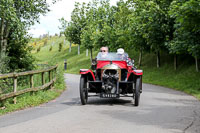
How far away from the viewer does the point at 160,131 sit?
6703 mm

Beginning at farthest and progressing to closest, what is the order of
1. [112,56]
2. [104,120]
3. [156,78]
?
[156,78], [112,56], [104,120]

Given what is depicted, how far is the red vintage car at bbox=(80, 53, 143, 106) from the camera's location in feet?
35.4

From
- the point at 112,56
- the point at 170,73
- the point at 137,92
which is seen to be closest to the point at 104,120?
the point at 137,92

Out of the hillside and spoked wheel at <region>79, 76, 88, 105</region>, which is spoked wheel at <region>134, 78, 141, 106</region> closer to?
spoked wheel at <region>79, 76, 88, 105</region>

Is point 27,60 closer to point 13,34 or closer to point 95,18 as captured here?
point 13,34

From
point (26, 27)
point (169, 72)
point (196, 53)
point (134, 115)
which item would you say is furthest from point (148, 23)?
point (134, 115)

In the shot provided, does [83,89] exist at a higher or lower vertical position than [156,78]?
higher

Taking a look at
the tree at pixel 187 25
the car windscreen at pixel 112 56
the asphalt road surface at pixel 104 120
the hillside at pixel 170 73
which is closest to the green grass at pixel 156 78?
the hillside at pixel 170 73

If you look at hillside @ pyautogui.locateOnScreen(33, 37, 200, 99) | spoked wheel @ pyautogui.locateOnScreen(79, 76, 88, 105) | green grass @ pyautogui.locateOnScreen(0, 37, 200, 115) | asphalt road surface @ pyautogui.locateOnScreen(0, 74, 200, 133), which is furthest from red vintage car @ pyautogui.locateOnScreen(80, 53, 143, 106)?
hillside @ pyautogui.locateOnScreen(33, 37, 200, 99)

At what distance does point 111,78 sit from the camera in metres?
10.8

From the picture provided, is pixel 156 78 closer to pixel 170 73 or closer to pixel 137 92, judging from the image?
pixel 170 73

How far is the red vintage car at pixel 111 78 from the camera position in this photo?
10.8 meters

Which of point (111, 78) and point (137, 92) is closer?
point (137, 92)

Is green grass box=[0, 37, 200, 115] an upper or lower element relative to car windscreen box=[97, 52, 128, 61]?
lower
